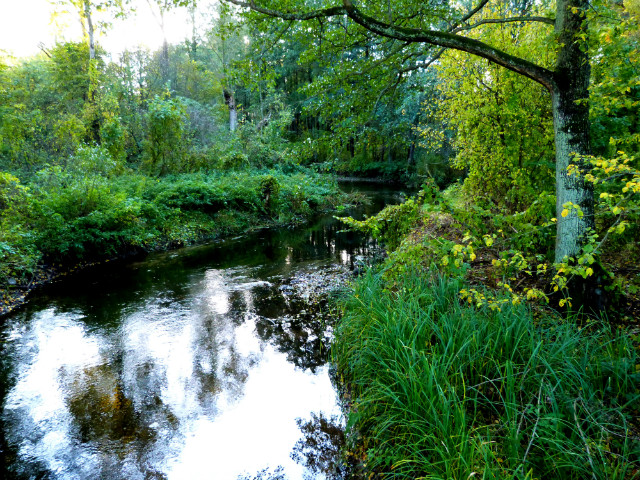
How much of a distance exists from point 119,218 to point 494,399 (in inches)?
413

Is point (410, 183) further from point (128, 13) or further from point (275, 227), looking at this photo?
point (128, 13)

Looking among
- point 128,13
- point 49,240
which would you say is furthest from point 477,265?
point 49,240

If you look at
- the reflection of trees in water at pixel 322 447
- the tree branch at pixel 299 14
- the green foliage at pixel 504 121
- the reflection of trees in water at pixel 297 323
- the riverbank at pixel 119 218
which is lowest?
the reflection of trees in water at pixel 322 447

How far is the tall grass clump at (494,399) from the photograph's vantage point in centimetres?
235

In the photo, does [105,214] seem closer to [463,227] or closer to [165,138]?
[165,138]

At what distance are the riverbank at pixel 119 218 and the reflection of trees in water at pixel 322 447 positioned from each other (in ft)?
14.9

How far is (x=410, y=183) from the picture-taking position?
28953mm

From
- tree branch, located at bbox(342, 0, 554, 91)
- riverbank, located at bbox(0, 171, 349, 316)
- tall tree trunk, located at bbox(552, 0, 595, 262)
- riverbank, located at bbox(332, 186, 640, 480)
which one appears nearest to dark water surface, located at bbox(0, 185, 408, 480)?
riverbank, located at bbox(332, 186, 640, 480)

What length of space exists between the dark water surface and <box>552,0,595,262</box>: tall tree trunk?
3561 millimetres

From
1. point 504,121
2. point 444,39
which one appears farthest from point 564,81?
point 504,121

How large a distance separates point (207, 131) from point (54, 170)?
16.0 meters

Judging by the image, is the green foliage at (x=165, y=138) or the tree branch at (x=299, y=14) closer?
the tree branch at (x=299, y=14)

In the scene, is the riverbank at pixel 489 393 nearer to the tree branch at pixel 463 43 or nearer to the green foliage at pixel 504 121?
the tree branch at pixel 463 43

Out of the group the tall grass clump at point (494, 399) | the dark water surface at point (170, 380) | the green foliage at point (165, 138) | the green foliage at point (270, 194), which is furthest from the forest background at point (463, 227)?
the green foliage at point (165, 138)
